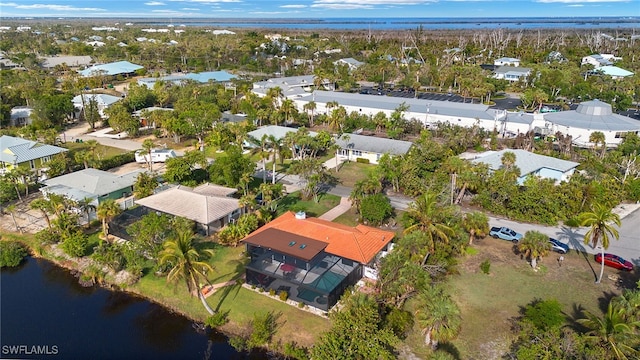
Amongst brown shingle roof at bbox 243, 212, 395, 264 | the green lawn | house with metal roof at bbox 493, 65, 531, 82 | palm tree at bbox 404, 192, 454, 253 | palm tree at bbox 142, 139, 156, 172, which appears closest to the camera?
palm tree at bbox 404, 192, 454, 253

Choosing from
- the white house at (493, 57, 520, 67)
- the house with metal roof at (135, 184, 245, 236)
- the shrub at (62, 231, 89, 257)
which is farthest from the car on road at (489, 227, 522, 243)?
the white house at (493, 57, 520, 67)

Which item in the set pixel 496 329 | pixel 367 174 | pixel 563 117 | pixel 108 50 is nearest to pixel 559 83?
pixel 563 117

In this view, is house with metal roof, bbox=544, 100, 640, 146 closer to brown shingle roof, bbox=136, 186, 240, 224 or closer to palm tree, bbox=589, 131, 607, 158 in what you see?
palm tree, bbox=589, 131, 607, 158

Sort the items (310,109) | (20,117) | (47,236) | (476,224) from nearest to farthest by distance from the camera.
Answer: (476,224)
(47,236)
(20,117)
(310,109)

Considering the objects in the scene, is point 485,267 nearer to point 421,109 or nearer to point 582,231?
point 582,231

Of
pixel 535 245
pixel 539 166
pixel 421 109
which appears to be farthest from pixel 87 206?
pixel 421 109

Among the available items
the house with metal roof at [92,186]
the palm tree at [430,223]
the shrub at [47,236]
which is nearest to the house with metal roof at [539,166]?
the palm tree at [430,223]
